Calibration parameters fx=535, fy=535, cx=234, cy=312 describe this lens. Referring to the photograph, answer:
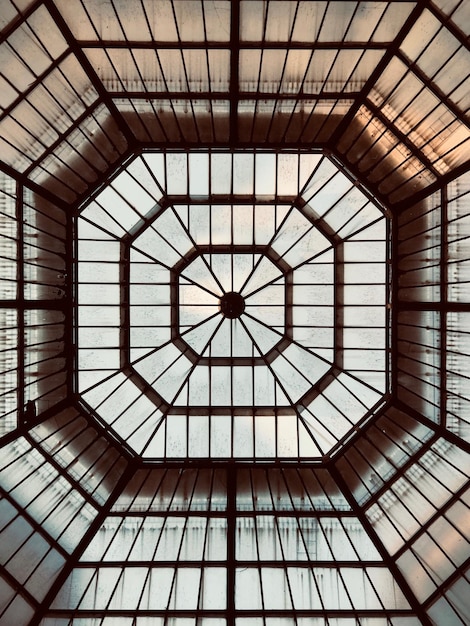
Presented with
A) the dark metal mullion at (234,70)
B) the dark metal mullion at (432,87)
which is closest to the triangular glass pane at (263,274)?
the dark metal mullion at (234,70)

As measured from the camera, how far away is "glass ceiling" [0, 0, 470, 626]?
17.1 metres

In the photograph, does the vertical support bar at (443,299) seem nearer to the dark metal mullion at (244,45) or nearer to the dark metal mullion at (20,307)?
the dark metal mullion at (244,45)

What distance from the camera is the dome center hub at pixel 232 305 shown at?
22.7 metres

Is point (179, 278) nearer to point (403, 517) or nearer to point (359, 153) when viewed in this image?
point (359, 153)

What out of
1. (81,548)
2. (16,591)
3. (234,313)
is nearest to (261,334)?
(234,313)

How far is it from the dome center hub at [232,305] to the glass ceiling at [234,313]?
10 centimetres

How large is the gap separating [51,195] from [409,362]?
1469 centimetres

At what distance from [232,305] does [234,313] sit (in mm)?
350

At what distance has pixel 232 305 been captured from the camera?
894 inches

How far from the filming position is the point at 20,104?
56.3 ft

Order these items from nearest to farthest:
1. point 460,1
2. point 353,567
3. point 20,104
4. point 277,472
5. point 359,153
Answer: point 460,1, point 20,104, point 353,567, point 359,153, point 277,472

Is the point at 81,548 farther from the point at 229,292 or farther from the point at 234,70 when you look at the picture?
the point at 234,70

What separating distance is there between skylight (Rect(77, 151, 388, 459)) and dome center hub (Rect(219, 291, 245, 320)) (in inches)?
2.1

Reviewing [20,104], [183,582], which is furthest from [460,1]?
[183,582]
